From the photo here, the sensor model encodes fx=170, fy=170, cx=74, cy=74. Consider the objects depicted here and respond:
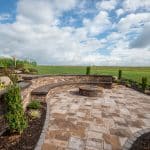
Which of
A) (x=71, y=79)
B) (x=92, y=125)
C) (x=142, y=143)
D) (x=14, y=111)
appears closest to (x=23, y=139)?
(x=14, y=111)

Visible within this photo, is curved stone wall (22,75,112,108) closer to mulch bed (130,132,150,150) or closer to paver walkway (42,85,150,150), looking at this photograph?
paver walkway (42,85,150,150)

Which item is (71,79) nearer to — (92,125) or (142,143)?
(92,125)

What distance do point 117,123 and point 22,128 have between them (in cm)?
366

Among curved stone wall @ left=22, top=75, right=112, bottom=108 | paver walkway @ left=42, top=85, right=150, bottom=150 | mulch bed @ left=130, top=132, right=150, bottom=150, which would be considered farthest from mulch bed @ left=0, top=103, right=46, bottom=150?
curved stone wall @ left=22, top=75, right=112, bottom=108

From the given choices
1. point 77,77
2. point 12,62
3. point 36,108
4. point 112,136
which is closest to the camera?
point 112,136

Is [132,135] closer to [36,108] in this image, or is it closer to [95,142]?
[95,142]

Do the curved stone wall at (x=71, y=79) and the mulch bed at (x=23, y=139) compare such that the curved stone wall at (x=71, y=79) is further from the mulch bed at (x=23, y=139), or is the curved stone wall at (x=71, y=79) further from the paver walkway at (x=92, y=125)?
the mulch bed at (x=23, y=139)

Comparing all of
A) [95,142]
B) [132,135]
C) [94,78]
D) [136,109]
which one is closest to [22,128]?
[95,142]

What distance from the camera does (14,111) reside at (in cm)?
477

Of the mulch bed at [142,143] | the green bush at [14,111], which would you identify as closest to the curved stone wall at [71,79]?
the green bush at [14,111]

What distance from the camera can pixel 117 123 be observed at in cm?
666

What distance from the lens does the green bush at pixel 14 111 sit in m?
4.68

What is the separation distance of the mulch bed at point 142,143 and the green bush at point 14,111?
318 cm

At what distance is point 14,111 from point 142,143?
12.3 feet
